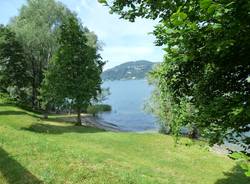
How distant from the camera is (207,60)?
7.77 m

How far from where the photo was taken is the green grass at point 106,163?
1416cm

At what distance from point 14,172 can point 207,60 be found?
30.9 ft

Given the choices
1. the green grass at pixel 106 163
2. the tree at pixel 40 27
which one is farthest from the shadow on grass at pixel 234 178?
the tree at pixel 40 27

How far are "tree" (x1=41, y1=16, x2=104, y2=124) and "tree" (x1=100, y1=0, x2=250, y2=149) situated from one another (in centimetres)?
3258

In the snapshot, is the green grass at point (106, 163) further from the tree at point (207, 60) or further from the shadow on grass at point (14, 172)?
the tree at point (207, 60)

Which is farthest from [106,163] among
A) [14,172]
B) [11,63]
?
[11,63]

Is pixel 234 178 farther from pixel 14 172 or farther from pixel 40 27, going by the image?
pixel 40 27

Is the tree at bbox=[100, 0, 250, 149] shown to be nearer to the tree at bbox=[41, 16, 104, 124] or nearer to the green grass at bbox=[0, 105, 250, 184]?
the green grass at bbox=[0, 105, 250, 184]

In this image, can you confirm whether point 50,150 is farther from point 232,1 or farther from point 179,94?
point 232,1

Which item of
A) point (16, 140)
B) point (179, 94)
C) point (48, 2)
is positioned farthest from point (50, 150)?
point (48, 2)

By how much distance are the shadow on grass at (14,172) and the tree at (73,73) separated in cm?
2664

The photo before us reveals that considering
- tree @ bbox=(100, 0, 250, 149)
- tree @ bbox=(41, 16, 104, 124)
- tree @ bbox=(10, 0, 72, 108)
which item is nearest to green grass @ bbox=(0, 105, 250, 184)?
tree @ bbox=(100, 0, 250, 149)

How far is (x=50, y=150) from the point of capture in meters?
17.4

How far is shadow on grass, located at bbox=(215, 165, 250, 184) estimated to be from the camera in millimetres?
20997
